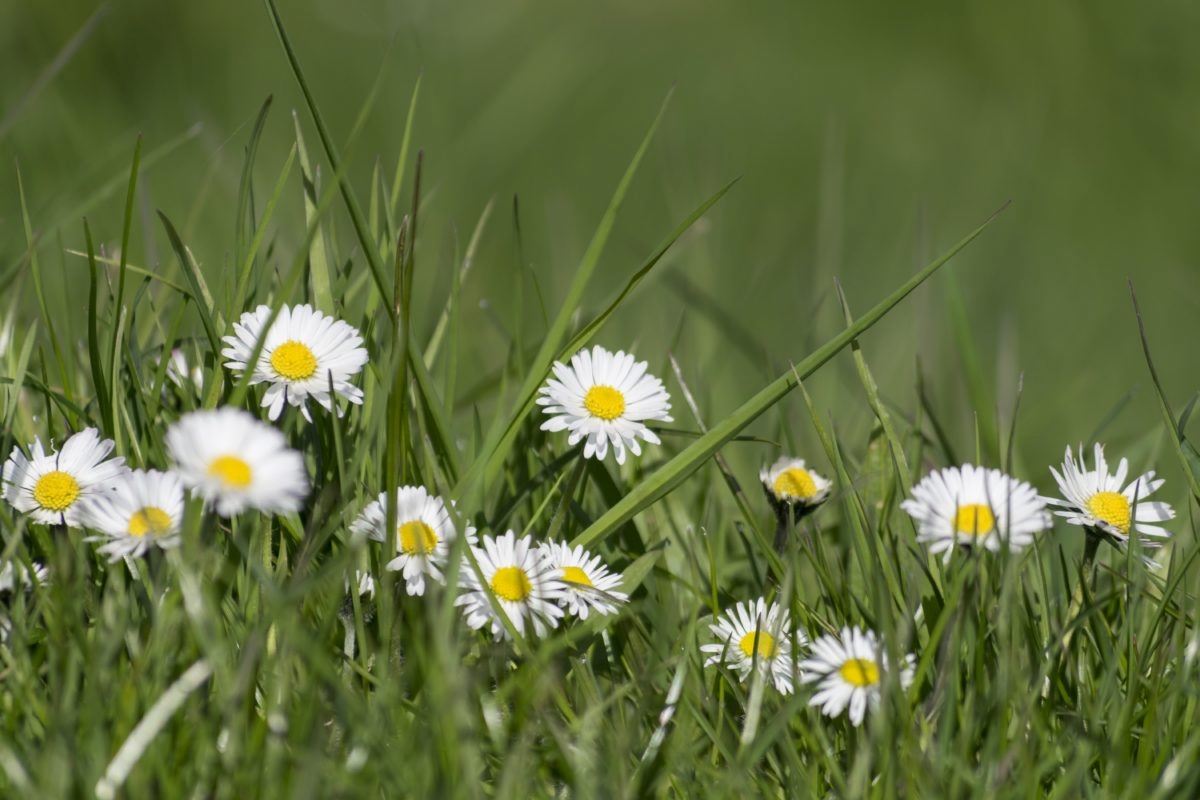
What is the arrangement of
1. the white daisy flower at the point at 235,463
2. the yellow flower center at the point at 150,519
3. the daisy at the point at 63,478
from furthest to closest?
the daisy at the point at 63,478, the yellow flower center at the point at 150,519, the white daisy flower at the point at 235,463

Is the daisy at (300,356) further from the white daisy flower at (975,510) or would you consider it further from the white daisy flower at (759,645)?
the white daisy flower at (975,510)

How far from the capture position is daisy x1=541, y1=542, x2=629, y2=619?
122 centimetres

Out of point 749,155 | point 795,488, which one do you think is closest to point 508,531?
point 795,488

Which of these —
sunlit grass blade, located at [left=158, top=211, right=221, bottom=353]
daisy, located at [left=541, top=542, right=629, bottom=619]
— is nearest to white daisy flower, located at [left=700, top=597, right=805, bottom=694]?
daisy, located at [left=541, top=542, right=629, bottom=619]

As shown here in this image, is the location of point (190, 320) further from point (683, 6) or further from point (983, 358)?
point (683, 6)

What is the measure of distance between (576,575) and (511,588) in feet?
0.30

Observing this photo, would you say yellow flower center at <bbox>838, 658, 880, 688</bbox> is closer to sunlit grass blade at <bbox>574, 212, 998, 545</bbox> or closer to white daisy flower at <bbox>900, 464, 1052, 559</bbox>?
white daisy flower at <bbox>900, 464, 1052, 559</bbox>

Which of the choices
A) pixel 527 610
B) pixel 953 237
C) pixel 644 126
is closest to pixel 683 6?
pixel 644 126

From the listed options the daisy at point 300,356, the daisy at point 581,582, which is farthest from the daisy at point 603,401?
the daisy at point 300,356

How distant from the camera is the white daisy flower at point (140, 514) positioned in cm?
107

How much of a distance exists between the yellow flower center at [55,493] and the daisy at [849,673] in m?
0.72

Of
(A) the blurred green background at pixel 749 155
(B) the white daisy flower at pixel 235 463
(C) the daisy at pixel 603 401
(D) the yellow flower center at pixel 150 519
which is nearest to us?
(B) the white daisy flower at pixel 235 463

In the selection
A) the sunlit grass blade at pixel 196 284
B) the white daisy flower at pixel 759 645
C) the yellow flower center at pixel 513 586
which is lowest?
the white daisy flower at pixel 759 645

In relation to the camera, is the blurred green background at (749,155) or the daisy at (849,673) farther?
the blurred green background at (749,155)
